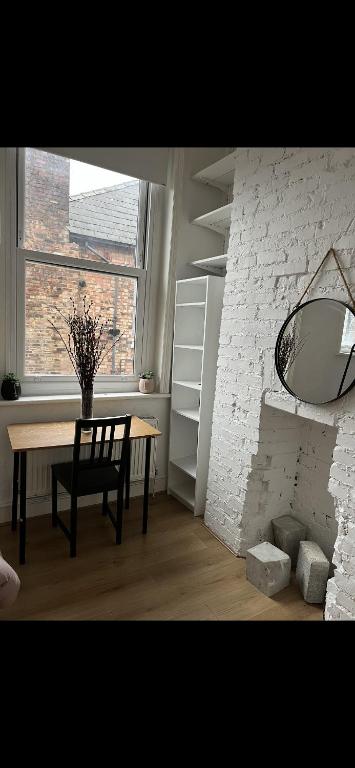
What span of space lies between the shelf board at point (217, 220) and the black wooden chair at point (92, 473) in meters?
1.62

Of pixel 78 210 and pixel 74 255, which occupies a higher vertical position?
pixel 78 210

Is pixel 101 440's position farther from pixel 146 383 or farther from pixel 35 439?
pixel 146 383

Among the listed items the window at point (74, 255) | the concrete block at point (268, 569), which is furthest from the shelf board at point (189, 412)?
the concrete block at point (268, 569)

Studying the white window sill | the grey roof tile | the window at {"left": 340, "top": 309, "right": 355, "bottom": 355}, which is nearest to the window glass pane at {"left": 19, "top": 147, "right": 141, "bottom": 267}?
the grey roof tile

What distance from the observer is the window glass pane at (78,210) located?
2529mm

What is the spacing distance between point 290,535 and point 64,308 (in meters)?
2.16

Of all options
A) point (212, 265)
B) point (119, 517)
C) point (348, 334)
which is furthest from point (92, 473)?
point (212, 265)

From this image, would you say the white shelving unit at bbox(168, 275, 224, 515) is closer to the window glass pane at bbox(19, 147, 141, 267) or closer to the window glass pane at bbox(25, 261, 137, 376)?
the window glass pane at bbox(25, 261, 137, 376)

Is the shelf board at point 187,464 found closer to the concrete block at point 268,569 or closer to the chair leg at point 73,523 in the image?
the concrete block at point 268,569

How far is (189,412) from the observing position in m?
3.00
